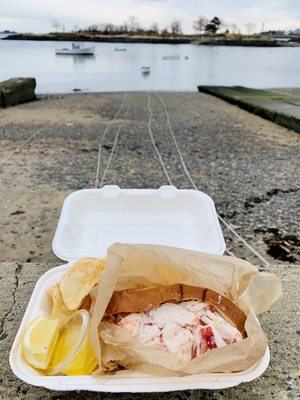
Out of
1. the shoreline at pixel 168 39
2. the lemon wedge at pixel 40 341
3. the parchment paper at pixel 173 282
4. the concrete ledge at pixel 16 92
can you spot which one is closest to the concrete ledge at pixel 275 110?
the concrete ledge at pixel 16 92

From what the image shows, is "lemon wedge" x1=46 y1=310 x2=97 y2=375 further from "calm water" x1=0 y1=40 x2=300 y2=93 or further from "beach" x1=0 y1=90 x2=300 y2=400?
"calm water" x1=0 y1=40 x2=300 y2=93

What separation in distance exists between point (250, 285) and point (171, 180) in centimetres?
353

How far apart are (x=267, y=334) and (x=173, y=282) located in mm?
680

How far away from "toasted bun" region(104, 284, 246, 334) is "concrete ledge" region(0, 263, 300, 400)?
1.21 feet

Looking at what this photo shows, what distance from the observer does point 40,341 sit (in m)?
1.36

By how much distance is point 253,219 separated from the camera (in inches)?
150

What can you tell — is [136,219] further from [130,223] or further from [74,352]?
[74,352]

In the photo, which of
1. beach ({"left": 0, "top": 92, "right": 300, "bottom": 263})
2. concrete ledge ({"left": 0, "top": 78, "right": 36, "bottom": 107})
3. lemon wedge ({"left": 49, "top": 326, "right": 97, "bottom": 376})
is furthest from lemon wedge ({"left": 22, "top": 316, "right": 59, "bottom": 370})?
concrete ledge ({"left": 0, "top": 78, "right": 36, "bottom": 107})

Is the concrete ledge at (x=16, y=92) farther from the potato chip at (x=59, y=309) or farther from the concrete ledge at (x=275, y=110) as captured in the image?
the potato chip at (x=59, y=309)

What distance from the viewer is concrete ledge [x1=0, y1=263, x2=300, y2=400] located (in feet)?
5.23

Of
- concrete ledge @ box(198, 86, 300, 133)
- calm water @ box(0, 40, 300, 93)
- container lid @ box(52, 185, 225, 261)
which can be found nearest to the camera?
container lid @ box(52, 185, 225, 261)

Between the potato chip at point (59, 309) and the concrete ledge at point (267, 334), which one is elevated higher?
the potato chip at point (59, 309)

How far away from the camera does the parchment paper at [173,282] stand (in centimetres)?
124

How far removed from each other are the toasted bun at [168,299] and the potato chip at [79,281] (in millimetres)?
116
